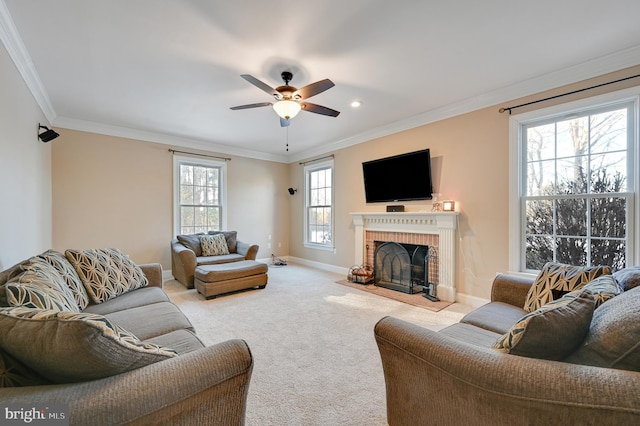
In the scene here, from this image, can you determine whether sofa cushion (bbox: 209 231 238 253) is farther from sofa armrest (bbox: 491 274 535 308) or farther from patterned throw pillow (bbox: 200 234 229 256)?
sofa armrest (bbox: 491 274 535 308)

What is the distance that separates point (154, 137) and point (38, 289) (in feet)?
13.8

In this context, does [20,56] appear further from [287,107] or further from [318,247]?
[318,247]

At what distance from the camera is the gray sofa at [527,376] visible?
2.46 ft

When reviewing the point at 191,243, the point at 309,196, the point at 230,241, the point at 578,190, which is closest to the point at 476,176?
the point at 578,190

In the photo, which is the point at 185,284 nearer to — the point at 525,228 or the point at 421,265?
the point at 421,265

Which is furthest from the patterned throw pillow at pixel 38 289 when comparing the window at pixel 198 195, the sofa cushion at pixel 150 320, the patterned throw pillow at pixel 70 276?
the window at pixel 198 195

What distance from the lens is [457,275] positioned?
142 inches

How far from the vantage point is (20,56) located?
2.39 meters

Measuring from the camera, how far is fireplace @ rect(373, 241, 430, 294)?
4008 mm

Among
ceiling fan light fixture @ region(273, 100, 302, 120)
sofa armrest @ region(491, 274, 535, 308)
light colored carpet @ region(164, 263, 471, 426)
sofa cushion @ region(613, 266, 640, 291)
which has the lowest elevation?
light colored carpet @ region(164, 263, 471, 426)

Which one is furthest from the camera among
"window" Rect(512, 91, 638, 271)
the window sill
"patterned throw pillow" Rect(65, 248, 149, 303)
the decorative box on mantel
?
the window sill

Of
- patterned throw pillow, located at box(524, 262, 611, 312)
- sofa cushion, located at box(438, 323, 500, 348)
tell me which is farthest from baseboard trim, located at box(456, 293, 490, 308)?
sofa cushion, located at box(438, 323, 500, 348)

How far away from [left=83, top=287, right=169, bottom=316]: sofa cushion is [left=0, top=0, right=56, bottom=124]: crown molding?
220 centimetres

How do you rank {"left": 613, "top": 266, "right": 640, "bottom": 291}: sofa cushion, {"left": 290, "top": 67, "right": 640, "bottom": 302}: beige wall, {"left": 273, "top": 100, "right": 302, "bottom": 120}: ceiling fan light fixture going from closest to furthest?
{"left": 613, "top": 266, "right": 640, "bottom": 291}: sofa cushion → {"left": 273, "top": 100, "right": 302, "bottom": 120}: ceiling fan light fixture → {"left": 290, "top": 67, "right": 640, "bottom": 302}: beige wall
